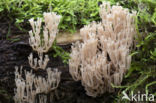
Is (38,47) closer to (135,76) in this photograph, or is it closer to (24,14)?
(24,14)

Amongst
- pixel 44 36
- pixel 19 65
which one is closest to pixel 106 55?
pixel 44 36

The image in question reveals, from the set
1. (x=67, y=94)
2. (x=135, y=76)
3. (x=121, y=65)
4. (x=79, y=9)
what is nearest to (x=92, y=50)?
(x=121, y=65)

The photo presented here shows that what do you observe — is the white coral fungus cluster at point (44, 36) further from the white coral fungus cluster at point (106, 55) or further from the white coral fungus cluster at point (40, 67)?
the white coral fungus cluster at point (106, 55)

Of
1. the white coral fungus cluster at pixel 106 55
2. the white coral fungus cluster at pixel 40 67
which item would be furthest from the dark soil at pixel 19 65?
the white coral fungus cluster at pixel 106 55

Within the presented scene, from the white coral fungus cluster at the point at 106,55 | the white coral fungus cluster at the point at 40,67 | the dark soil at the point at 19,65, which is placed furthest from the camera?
the dark soil at the point at 19,65

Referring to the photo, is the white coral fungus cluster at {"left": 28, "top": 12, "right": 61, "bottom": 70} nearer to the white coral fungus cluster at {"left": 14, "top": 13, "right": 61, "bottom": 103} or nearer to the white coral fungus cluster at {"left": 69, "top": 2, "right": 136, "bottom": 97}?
the white coral fungus cluster at {"left": 14, "top": 13, "right": 61, "bottom": 103}

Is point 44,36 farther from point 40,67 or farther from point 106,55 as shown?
point 106,55
